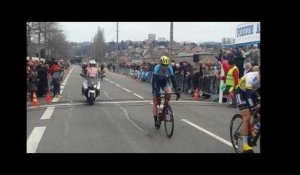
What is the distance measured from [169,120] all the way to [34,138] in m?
3.21

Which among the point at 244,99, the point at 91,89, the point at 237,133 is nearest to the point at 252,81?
the point at 244,99

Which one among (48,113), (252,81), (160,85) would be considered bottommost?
(48,113)

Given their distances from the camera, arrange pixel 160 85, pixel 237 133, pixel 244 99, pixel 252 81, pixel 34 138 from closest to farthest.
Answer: pixel 252 81
pixel 244 99
pixel 237 133
pixel 34 138
pixel 160 85

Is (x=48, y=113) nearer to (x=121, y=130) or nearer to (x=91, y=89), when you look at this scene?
(x=91, y=89)

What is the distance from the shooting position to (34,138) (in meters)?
10.1

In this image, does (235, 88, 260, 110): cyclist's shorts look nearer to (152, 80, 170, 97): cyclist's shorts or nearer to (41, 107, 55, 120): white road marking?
(152, 80, 170, 97): cyclist's shorts

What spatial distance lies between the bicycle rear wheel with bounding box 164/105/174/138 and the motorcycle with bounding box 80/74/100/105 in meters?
7.28

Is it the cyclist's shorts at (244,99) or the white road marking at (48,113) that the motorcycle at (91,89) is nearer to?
the white road marking at (48,113)
